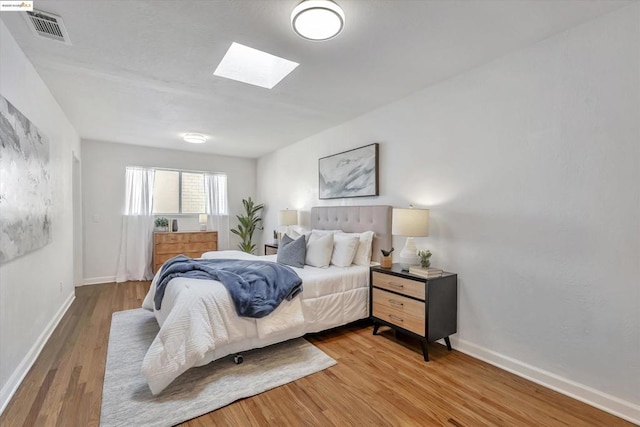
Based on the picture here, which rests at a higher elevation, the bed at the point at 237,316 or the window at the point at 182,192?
the window at the point at 182,192

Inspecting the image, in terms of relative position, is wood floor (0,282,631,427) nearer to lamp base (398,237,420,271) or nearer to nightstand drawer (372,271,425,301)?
nightstand drawer (372,271,425,301)

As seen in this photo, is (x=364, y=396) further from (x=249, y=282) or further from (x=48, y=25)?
(x=48, y=25)

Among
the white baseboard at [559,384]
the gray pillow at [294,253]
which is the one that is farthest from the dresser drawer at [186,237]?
the white baseboard at [559,384]

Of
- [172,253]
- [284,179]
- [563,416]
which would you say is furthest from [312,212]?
[563,416]

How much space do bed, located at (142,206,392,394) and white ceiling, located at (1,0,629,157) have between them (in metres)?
1.49

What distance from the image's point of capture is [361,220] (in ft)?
12.2

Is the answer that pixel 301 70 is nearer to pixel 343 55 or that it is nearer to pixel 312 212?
pixel 343 55

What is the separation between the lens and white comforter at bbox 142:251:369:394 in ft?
6.54

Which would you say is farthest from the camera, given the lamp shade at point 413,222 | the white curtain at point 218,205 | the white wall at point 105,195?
the white curtain at point 218,205

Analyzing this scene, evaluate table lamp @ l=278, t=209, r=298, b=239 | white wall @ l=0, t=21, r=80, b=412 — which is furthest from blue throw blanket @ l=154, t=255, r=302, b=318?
table lamp @ l=278, t=209, r=298, b=239

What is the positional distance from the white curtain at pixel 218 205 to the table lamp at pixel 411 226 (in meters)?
4.52

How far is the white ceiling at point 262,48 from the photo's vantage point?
1.84m

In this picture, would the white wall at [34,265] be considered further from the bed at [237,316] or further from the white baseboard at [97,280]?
the white baseboard at [97,280]

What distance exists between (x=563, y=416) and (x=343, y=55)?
114 inches
